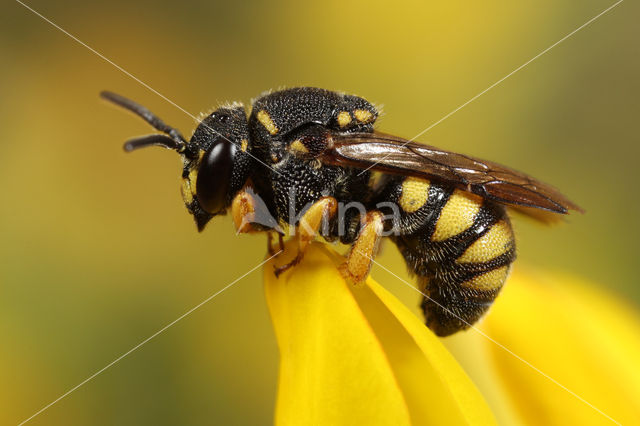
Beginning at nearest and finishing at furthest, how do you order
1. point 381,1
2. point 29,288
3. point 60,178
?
point 29,288, point 60,178, point 381,1

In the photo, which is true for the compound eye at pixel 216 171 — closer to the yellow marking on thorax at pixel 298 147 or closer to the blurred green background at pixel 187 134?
the yellow marking on thorax at pixel 298 147

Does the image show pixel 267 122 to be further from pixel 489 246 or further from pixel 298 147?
pixel 489 246

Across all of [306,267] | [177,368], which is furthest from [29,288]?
[306,267]

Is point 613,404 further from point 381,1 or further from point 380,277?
point 381,1

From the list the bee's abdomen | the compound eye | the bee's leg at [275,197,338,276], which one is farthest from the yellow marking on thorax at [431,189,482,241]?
the compound eye

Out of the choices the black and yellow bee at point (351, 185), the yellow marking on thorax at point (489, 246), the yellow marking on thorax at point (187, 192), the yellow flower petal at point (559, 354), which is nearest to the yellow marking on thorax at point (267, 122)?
the black and yellow bee at point (351, 185)

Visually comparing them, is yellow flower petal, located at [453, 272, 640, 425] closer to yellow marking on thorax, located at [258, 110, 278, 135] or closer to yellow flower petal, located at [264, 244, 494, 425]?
yellow flower petal, located at [264, 244, 494, 425]
